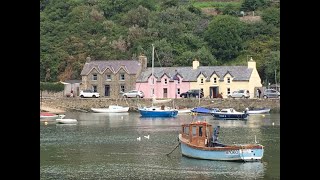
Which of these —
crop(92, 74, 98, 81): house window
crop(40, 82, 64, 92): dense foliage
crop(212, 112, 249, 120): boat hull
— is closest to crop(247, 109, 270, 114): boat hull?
crop(212, 112, 249, 120): boat hull

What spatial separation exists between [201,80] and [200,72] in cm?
75

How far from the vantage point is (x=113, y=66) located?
227 ft

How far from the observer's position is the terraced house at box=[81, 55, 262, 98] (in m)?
65.6

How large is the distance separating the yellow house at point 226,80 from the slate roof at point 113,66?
571 centimetres

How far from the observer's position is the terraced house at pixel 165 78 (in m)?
65.6

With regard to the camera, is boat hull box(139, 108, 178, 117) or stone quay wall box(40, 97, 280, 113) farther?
stone quay wall box(40, 97, 280, 113)

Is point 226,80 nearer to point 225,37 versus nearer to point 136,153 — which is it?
point 225,37

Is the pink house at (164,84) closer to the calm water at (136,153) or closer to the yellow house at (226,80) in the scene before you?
the yellow house at (226,80)

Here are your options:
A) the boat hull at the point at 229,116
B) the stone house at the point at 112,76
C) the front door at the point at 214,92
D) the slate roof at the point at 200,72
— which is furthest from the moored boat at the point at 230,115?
the stone house at the point at 112,76

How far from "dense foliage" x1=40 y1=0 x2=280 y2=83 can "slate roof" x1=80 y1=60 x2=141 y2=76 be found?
4.98m

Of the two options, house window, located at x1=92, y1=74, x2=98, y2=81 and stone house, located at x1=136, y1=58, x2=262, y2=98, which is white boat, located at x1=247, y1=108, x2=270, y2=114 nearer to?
stone house, located at x1=136, y1=58, x2=262, y2=98

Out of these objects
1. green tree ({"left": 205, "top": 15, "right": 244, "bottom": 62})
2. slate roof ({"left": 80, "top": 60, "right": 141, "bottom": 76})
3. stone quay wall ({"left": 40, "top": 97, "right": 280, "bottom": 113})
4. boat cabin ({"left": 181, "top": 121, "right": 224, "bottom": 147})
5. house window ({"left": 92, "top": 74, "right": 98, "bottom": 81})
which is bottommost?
boat cabin ({"left": 181, "top": 121, "right": 224, "bottom": 147})

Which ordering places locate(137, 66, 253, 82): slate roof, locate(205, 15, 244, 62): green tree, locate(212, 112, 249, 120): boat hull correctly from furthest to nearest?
locate(205, 15, 244, 62): green tree, locate(137, 66, 253, 82): slate roof, locate(212, 112, 249, 120): boat hull

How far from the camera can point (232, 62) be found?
7869 cm
